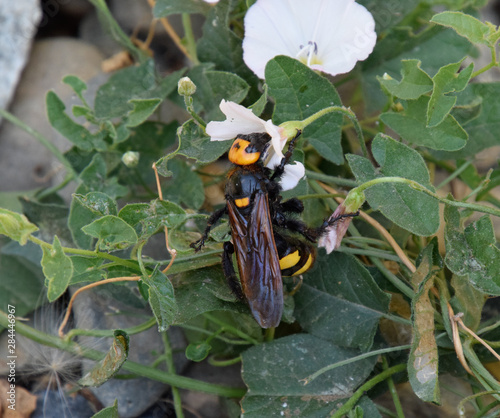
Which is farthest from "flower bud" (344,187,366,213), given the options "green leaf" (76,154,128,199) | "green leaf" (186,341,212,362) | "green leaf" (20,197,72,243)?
"green leaf" (20,197,72,243)

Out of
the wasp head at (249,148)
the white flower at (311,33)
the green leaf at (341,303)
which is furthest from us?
the white flower at (311,33)

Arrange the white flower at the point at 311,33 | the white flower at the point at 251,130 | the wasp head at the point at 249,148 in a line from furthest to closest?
1. the white flower at the point at 311,33
2. the wasp head at the point at 249,148
3. the white flower at the point at 251,130

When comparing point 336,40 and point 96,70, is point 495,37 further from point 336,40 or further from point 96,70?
point 96,70

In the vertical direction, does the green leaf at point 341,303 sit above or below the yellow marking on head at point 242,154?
below

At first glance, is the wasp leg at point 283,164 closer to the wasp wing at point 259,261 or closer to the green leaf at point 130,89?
the wasp wing at point 259,261

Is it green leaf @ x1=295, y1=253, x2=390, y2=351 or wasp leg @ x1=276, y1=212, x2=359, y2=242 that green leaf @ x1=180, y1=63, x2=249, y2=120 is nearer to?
wasp leg @ x1=276, y1=212, x2=359, y2=242

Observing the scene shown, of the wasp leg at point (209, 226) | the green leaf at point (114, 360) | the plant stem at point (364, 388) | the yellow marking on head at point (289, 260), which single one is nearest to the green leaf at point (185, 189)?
the wasp leg at point (209, 226)

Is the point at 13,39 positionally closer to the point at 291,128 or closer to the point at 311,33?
the point at 311,33
